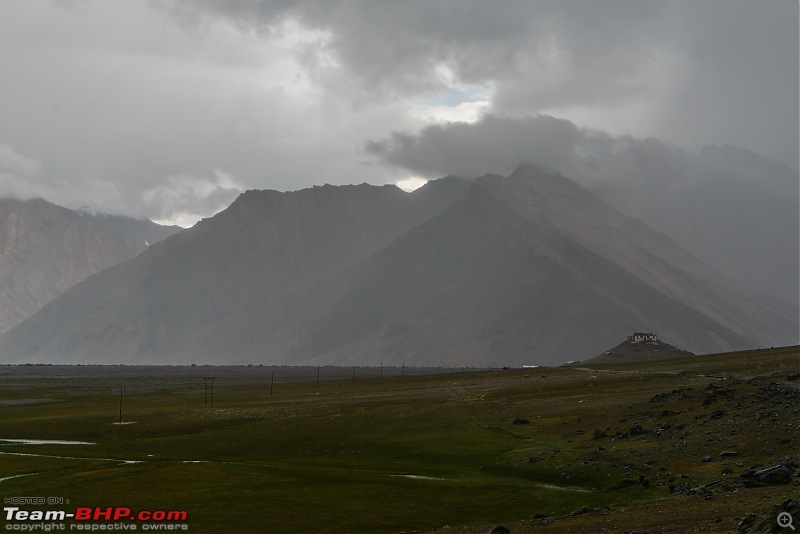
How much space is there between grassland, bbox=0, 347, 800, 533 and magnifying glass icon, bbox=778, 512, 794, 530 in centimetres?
441

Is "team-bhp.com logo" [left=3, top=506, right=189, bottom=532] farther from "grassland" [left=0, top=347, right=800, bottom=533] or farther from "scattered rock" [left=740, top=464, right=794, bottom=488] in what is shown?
"scattered rock" [left=740, top=464, right=794, bottom=488]

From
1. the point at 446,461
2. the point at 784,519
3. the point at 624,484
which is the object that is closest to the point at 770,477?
the point at 624,484

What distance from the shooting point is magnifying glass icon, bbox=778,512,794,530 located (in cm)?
2952

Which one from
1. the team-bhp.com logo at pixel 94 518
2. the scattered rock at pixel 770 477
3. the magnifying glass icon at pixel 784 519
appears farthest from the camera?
the scattered rock at pixel 770 477

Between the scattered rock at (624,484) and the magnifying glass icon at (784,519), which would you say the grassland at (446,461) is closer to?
the scattered rock at (624,484)


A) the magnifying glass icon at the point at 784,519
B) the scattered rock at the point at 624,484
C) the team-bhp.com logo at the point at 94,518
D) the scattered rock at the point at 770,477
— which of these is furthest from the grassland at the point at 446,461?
the magnifying glass icon at the point at 784,519

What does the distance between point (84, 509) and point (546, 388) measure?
99.0m

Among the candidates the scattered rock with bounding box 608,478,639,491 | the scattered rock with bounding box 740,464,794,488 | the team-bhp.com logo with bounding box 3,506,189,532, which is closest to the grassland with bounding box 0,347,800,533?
the scattered rock with bounding box 608,478,639,491

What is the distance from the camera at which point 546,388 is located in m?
137

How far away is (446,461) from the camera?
241 feet

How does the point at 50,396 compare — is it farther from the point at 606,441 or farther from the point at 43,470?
the point at 606,441

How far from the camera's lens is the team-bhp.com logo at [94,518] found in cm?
4394

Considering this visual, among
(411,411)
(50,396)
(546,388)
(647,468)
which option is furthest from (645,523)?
(50,396)

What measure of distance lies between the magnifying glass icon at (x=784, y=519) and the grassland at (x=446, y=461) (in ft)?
14.5
